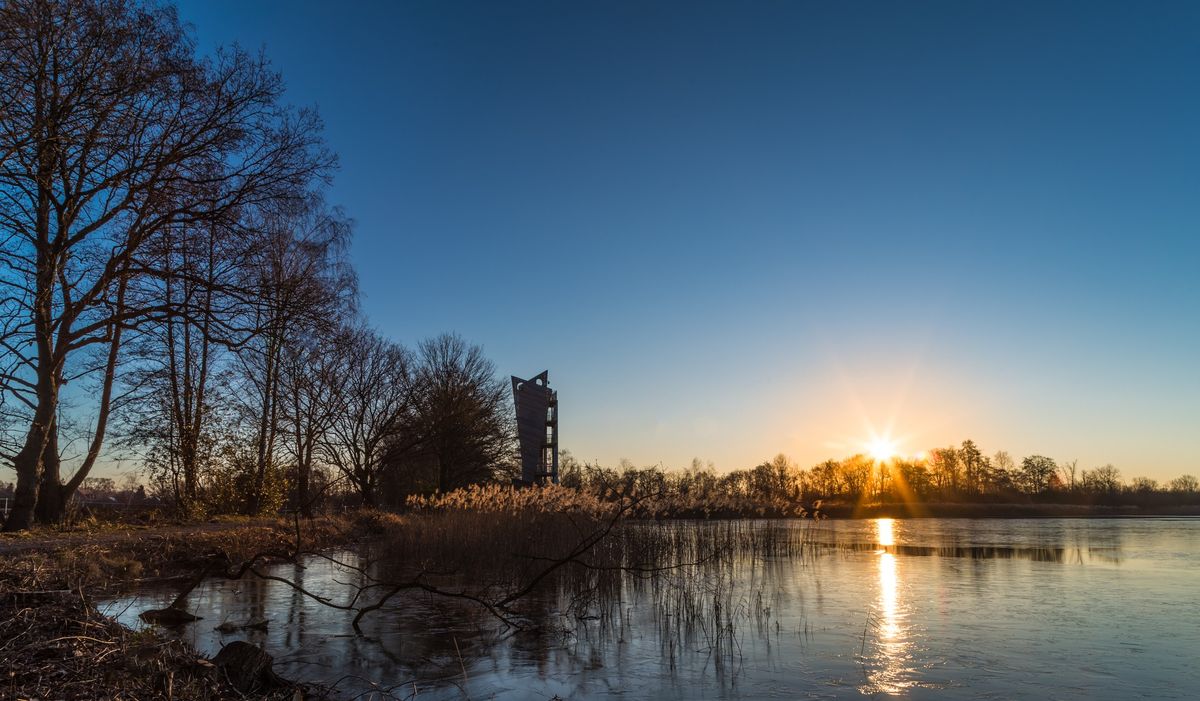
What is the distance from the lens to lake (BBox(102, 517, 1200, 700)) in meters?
5.00

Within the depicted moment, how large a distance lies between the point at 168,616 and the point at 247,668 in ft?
9.99

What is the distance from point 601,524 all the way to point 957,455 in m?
67.3

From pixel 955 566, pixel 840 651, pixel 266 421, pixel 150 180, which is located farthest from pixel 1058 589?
pixel 266 421

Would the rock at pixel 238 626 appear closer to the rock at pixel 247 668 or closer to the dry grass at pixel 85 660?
the rock at pixel 247 668

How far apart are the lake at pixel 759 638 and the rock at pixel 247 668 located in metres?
0.57

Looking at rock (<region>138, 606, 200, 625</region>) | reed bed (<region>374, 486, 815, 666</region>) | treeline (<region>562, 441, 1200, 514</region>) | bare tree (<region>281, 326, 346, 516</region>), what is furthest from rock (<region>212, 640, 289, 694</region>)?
treeline (<region>562, 441, 1200, 514</region>)

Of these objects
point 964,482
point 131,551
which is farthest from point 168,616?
point 964,482

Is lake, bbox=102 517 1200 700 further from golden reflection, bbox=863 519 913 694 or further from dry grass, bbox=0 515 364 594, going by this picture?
dry grass, bbox=0 515 364 594

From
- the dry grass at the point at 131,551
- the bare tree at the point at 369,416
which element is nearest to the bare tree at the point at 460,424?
the bare tree at the point at 369,416

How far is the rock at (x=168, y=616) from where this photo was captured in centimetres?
648

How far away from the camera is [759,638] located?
6.57 metres

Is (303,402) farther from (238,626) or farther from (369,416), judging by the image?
(238,626)

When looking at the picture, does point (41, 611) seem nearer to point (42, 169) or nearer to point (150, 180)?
point (42, 169)

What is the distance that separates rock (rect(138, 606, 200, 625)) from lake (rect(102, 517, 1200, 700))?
0.16 m
